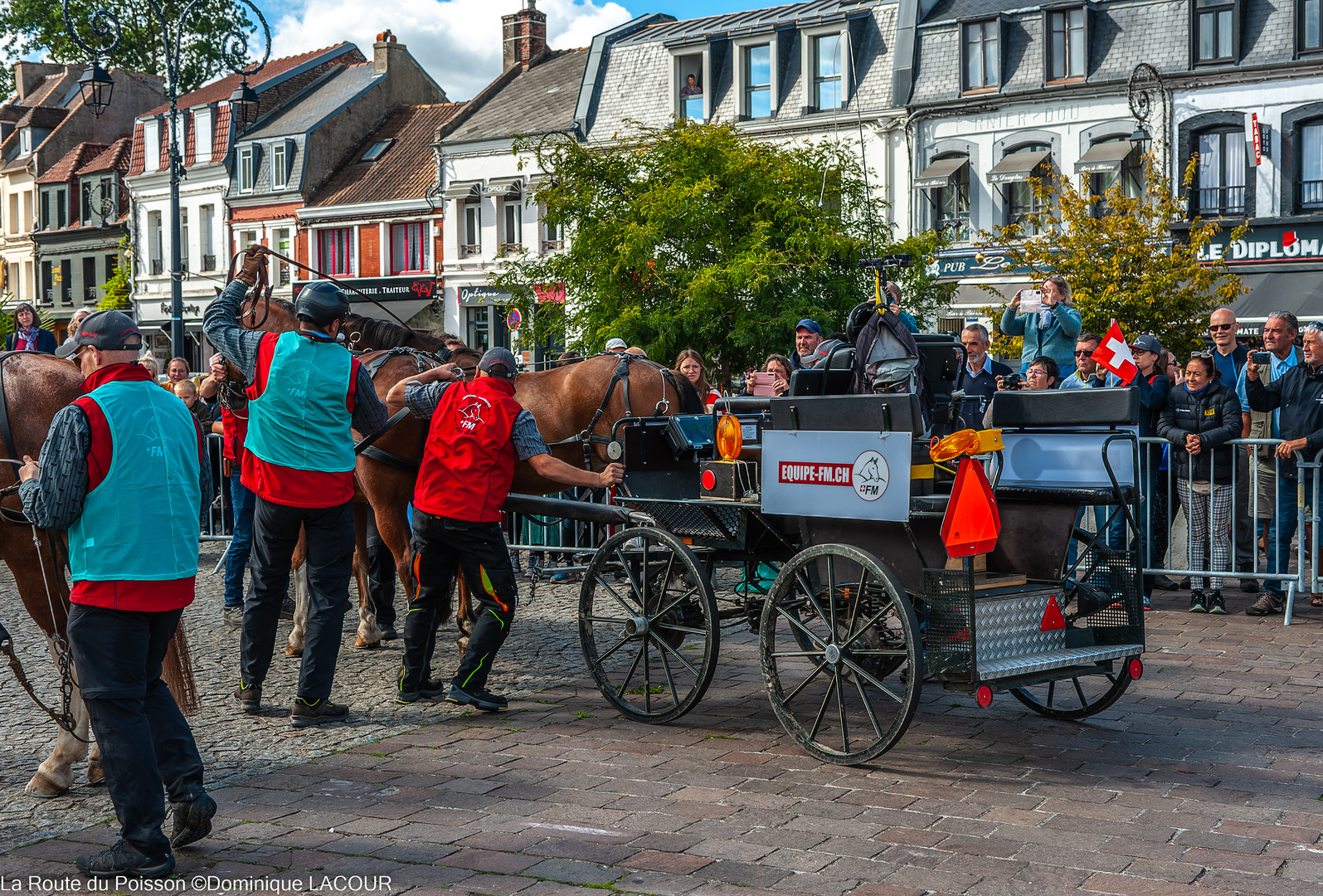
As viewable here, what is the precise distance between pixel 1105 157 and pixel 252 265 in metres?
24.4

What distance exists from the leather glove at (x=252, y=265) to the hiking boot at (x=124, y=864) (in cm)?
345

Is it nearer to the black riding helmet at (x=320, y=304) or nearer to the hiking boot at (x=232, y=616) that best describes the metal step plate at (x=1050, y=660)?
the black riding helmet at (x=320, y=304)

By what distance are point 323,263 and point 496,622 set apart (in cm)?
3881

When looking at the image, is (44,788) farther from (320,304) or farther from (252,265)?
(252,265)

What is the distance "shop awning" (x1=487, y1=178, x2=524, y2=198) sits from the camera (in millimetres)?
38844

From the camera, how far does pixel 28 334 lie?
13328mm

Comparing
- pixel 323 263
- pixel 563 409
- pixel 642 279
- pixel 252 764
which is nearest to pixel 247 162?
pixel 323 263

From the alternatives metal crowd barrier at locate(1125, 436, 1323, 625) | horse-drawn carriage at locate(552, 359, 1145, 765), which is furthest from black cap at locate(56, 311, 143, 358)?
metal crowd barrier at locate(1125, 436, 1323, 625)

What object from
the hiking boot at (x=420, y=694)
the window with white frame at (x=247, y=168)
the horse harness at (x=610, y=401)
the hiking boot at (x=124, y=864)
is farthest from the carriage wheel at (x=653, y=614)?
the window with white frame at (x=247, y=168)

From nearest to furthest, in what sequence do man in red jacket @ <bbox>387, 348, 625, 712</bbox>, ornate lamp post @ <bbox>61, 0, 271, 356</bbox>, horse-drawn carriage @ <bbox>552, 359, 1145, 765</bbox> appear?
horse-drawn carriage @ <bbox>552, 359, 1145, 765</bbox>
man in red jacket @ <bbox>387, 348, 625, 712</bbox>
ornate lamp post @ <bbox>61, 0, 271, 356</bbox>

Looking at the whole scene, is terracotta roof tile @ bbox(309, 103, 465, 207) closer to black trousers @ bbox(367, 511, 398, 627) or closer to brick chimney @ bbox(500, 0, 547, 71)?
brick chimney @ bbox(500, 0, 547, 71)

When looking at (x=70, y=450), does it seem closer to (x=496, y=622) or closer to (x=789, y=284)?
(x=496, y=622)

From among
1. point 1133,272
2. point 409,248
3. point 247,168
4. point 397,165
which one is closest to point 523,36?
point 397,165

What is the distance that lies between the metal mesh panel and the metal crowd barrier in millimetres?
4000
